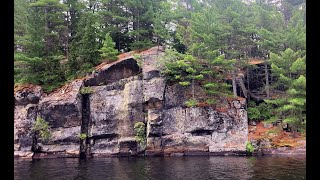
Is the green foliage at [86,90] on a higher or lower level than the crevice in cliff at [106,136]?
higher

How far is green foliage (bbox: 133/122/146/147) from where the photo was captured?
30.9m

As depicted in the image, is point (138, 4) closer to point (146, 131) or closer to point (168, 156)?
point (146, 131)

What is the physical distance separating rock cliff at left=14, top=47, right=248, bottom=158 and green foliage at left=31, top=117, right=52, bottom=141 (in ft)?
1.48

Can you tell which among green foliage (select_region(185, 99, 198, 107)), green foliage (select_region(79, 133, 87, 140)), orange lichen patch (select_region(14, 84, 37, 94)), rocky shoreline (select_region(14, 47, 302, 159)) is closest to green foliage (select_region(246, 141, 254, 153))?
rocky shoreline (select_region(14, 47, 302, 159))

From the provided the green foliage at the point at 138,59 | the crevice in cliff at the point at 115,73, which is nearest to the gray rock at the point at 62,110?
the crevice in cliff at the point at 115,73

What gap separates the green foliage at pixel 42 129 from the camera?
3080 centimetres

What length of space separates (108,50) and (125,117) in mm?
8738

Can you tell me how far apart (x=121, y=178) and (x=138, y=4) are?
90.3ft

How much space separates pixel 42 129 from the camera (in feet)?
102

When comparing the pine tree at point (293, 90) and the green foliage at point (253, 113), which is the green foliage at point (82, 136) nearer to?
the green foliage at point (253, 113)

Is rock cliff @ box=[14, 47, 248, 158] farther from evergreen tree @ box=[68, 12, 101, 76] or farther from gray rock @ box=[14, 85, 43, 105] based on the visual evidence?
evergreen tree @ box=[68, 12, 101, 76]

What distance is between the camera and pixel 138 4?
3841 centimetres

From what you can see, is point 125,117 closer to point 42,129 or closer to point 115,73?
point 115,73
